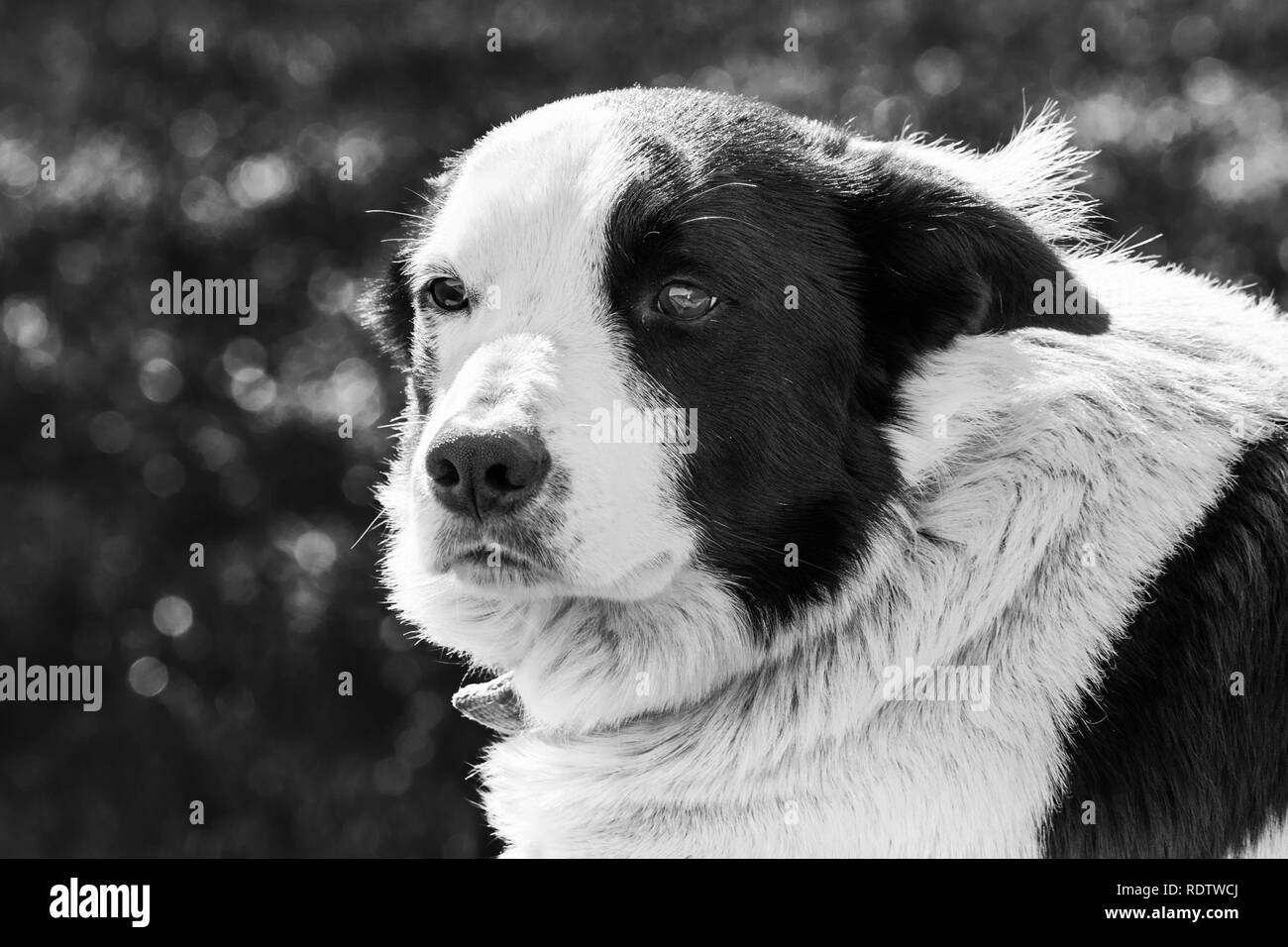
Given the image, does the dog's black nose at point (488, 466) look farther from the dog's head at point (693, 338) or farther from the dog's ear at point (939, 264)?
the dog's ear at point (939, 264)

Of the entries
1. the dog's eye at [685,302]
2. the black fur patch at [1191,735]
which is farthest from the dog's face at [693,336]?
the black fur patch at [1191,735]

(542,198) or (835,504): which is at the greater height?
(542,198)

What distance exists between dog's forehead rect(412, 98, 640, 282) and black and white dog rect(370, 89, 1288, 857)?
10 millimetres

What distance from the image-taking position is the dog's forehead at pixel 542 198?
4184mm

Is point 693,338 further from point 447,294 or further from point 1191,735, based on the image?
point 1191,735

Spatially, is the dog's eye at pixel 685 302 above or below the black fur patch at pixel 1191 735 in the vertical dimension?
above

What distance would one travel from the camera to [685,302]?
13.5 ft

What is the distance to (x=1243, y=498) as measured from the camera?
13.2 ft

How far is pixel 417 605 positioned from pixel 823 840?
154 cm

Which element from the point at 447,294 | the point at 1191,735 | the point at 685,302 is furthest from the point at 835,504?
the point at 447,294

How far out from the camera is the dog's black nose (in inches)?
149

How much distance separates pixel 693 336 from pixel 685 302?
0.31 feet

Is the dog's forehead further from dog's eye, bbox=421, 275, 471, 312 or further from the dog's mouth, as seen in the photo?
the dog's mouth

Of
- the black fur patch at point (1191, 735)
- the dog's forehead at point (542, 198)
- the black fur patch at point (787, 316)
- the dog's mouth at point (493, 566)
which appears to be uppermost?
the dog's forehead at point (542, 198)
